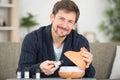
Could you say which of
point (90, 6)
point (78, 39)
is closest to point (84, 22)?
point (90, 6)

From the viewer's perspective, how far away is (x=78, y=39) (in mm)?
2039

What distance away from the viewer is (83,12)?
4852 millimetres

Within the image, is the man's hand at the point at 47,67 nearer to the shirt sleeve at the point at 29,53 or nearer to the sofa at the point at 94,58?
the shirt sleeve at the point at 29,53

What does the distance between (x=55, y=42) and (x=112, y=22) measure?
9.96 ft

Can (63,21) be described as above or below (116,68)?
above

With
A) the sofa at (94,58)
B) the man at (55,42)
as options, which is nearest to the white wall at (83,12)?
the sofa at (94,58)

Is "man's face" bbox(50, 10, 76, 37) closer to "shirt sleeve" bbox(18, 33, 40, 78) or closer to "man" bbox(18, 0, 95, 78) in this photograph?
"man" bbox(18, 0, 95, 78)

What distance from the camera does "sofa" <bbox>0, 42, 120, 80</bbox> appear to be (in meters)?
2.87

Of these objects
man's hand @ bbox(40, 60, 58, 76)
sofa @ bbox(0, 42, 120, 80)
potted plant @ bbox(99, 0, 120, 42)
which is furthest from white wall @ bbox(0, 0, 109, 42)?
man's hand @ bbox(40, 60, 58, 76)

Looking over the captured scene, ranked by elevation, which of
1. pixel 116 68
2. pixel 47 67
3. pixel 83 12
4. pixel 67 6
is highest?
pixel 67 6

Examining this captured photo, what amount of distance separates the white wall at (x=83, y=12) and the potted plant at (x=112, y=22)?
0.08m

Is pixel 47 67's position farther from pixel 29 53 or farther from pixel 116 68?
pixel 116 68

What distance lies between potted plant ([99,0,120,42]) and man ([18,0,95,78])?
289 centimetres

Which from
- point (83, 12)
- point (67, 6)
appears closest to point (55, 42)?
point (67, 6)
